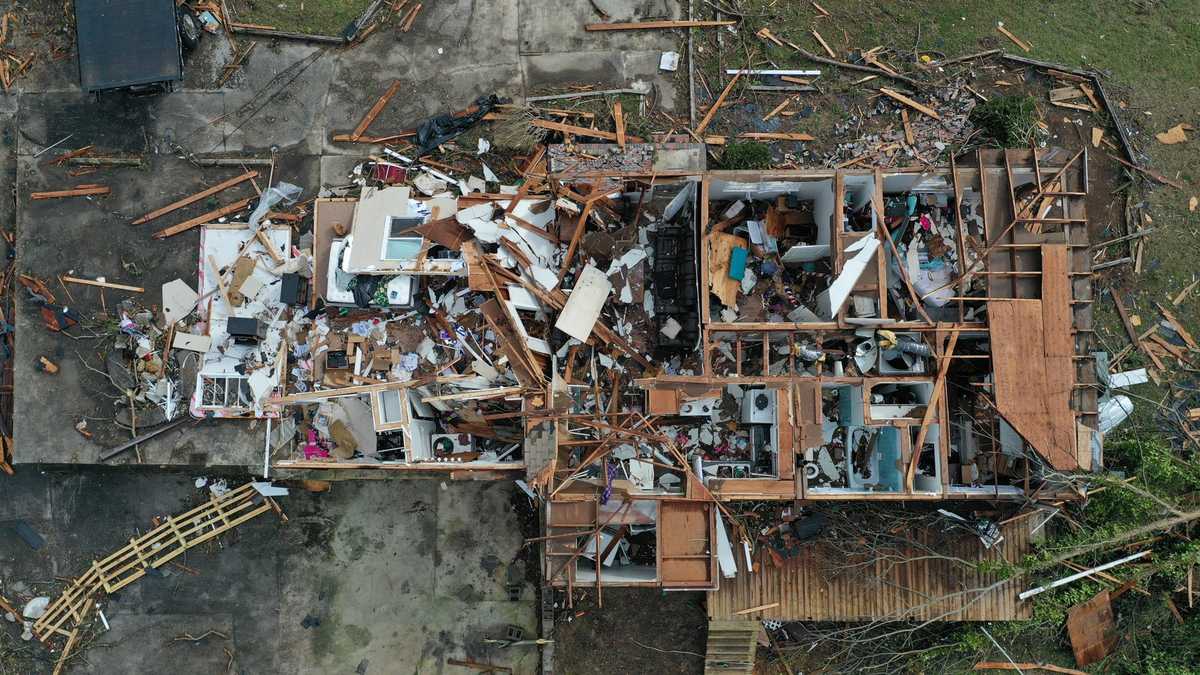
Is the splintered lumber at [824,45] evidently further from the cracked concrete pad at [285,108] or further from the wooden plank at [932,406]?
the cracked concrete pad at [285,108]

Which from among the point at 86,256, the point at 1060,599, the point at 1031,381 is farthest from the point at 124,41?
the point at 1060,599

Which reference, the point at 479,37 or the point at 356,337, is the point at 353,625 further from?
the point at 479,37

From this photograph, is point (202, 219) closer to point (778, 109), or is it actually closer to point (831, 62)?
point (778, 109)

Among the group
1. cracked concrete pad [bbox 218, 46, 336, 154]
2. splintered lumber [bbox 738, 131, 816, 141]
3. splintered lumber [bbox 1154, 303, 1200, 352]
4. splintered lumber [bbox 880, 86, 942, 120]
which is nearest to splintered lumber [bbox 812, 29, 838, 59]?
splintered lumber [bbox 880, 86, 942, 120]

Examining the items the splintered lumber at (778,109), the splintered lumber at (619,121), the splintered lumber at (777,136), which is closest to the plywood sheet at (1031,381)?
the splintered lumber at (777,136)

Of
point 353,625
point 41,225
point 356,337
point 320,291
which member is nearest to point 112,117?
point 41,225

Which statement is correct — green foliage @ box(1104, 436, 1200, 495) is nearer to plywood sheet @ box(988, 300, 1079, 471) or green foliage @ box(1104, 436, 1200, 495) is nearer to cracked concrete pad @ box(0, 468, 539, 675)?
plywood sheet @ box(988, 300, 1079, 471)
